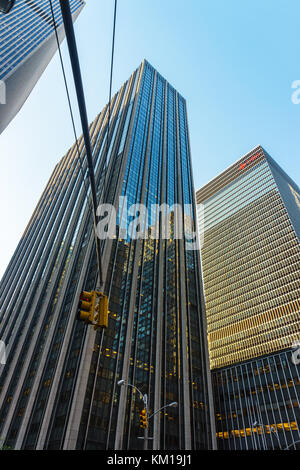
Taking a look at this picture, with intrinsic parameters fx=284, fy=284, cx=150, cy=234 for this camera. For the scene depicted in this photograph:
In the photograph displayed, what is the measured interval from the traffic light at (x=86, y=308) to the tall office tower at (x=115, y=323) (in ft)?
57.4

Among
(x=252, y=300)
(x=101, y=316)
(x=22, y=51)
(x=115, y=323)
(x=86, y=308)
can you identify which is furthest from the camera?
(x=252, y=300)

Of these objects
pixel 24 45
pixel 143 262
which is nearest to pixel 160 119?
pixel 24 45

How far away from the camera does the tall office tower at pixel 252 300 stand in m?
77.9

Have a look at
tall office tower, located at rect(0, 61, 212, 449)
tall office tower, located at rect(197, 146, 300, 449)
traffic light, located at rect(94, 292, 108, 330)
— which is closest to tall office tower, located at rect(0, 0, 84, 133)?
tall office tower, located at rect(0, 61, 212, 449)

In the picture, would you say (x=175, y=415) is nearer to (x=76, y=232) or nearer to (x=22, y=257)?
(x=76, y=232)

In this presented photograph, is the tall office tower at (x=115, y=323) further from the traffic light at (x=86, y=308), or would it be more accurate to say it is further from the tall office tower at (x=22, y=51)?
the tall office tower at (x=22, y=51)

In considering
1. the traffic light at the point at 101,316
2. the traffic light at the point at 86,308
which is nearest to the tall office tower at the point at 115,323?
the traffic light at the point at 101,316

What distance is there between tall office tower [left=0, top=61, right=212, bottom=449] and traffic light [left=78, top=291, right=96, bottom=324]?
1750 cm

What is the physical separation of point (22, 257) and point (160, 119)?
6725 centimetres

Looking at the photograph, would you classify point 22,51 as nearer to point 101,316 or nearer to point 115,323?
point 115,323

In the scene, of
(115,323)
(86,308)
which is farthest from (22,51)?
(86,308)

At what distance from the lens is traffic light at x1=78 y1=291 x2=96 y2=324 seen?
26.6 ft

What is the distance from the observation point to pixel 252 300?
392 feet

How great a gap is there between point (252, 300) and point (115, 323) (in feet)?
283
